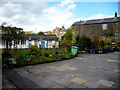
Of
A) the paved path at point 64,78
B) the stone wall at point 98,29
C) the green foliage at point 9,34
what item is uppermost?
the stone wall at point 98,29

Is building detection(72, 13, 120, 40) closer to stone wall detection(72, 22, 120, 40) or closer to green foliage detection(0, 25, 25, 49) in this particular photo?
stone wall detection(72, 22, 120, 40)

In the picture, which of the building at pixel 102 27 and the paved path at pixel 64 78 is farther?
the building at pixel 102 27

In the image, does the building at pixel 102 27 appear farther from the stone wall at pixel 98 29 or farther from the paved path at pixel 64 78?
the paved path at pixel 64 78

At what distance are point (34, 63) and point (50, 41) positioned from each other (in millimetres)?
16668

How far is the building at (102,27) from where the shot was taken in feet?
78.8

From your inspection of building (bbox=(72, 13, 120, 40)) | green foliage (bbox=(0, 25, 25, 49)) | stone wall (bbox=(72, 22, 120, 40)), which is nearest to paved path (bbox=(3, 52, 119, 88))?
green foliage (bbox=(0, 25, 25, 49))

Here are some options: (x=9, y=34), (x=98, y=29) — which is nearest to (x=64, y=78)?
(x=9, y=34)

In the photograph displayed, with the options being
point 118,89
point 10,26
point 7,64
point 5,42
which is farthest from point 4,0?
point 118,89

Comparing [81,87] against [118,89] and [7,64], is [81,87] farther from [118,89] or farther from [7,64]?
[7,64]

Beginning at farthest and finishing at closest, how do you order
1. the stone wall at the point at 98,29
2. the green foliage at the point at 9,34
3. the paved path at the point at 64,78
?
the stone wall at the point at 98,29, the green foliage at the point at 9,34, the paved path at the point at 64,78

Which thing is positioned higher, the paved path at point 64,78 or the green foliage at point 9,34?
the green foliage at point 9,34

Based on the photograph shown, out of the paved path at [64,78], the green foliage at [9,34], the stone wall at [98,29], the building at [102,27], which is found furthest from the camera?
the stone wall at [98,29]

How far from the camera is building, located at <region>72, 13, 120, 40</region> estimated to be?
78.8 ft

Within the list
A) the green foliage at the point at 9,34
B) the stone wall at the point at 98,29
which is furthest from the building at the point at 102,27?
the green foliage at the point at 9,34
